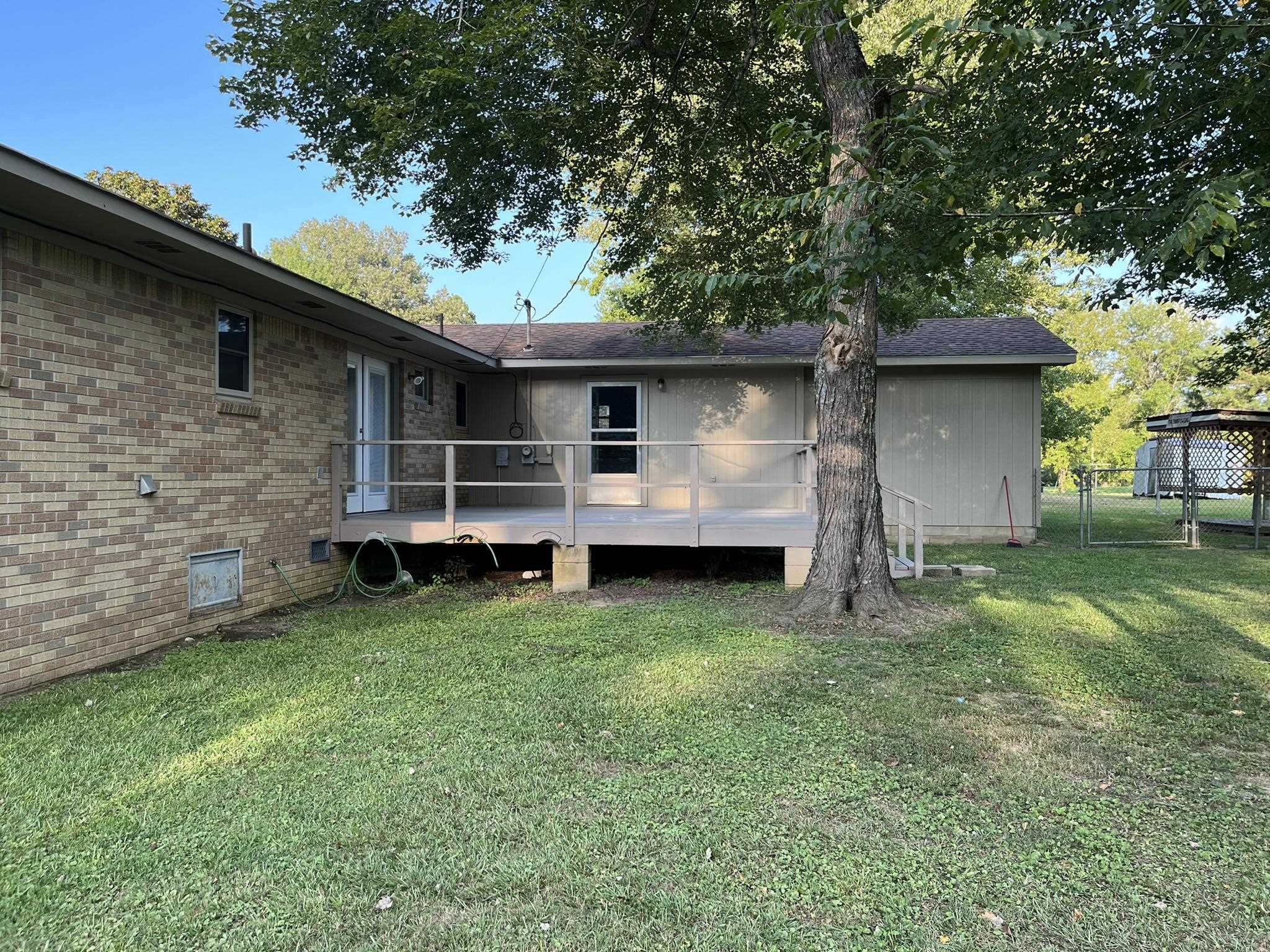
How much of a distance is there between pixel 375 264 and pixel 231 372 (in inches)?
1956

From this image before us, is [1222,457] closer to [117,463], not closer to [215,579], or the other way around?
[215,579]

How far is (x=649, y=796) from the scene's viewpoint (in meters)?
3.01

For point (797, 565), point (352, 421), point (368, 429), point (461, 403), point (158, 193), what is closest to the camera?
point (797, 565)

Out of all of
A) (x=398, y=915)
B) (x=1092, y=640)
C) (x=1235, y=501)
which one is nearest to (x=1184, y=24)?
(x=1092, y=640)

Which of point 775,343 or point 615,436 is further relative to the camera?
point 775,343

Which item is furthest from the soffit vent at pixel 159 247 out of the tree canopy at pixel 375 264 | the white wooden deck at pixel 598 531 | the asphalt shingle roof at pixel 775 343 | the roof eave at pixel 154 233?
the tree canopy at pixel 375 264

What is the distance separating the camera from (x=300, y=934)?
2127 millimetres

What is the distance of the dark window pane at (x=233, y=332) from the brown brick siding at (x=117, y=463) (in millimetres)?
116

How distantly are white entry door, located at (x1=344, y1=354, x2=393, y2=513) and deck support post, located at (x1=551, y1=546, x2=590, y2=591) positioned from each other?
224 cm

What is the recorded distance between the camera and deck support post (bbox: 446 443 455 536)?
7.49 m

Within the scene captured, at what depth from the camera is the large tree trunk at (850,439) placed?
6.18 meters

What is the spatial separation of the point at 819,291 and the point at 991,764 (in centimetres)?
232

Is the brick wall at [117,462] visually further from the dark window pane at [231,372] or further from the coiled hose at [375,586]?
the coiled hose at [375,586]

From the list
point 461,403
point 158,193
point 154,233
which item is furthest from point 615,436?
point 158,193
